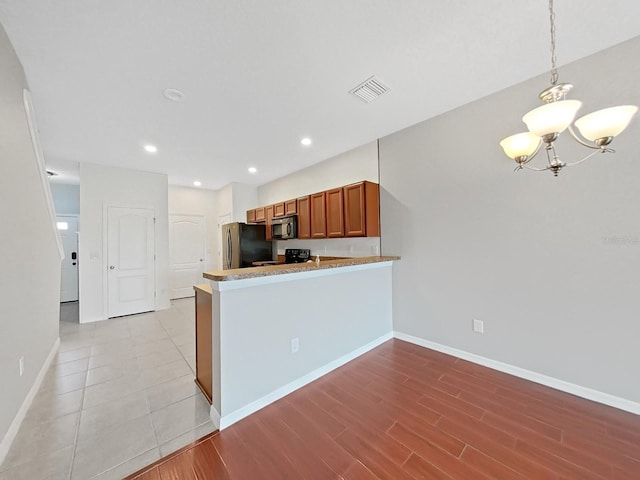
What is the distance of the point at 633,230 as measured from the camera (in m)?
1.88

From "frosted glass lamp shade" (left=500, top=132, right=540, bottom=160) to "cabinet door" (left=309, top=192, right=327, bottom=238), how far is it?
2.56 m

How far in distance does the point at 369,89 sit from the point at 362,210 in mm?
1451

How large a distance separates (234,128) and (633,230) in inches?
158

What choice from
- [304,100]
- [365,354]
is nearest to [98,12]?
[304,100]

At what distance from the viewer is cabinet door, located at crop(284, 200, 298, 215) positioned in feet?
14.6

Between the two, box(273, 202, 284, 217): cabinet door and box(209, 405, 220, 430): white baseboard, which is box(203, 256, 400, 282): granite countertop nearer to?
box(209, 405, 220, 430): white baseboard

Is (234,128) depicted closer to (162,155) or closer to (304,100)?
(304,100)

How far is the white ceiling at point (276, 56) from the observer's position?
1.60m

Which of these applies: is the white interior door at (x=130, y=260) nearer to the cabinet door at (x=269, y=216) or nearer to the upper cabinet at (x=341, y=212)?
the cabinet door at (x=269, y=216)

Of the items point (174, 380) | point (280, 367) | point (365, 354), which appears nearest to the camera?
point (280, 367)

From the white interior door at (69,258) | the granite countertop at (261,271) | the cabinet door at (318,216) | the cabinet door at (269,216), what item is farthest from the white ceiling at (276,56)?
the white interior door at (69,258)

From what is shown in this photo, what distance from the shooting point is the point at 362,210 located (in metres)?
3.38

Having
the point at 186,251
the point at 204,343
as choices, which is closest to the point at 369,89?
the point at 204,343

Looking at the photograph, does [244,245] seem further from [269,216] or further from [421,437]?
[421,437]
